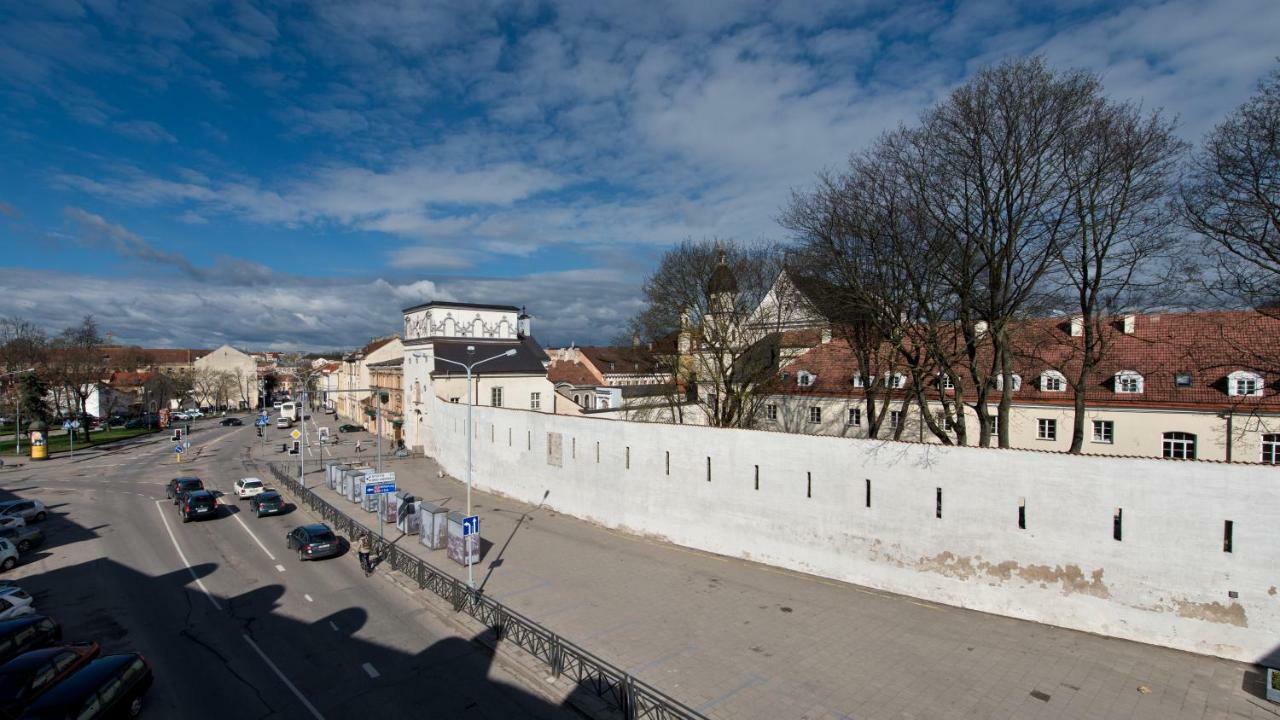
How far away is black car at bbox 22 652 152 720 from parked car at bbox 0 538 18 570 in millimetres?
15184

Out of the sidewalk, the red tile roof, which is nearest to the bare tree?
the red tile roof

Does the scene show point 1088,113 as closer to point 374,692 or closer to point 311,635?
point 374,692

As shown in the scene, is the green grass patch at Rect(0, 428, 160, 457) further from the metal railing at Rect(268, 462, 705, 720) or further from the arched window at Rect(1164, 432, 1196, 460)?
the arched window at Rect(1164, 432, 1196, 460)

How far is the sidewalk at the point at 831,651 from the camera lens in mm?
11875

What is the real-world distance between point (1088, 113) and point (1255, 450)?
653 inches

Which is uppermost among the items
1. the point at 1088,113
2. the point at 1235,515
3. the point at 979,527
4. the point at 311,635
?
the point at 1088,113

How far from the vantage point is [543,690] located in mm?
12609

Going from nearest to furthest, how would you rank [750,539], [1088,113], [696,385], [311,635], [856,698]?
1. [856,698]
2. [311,635]
3. [1088,113]
4. [750,539]
5. [696,385]

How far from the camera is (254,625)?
16.2 m

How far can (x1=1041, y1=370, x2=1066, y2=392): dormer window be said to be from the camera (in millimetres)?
28797

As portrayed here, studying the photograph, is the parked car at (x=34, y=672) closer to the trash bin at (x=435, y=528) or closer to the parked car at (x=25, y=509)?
the trash bin at (x=435, y=528)

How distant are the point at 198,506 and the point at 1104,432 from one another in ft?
139

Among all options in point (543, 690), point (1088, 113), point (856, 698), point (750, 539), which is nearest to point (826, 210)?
point (1088, 113)

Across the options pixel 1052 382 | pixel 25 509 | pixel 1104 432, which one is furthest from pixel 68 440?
pixel 1104 432
